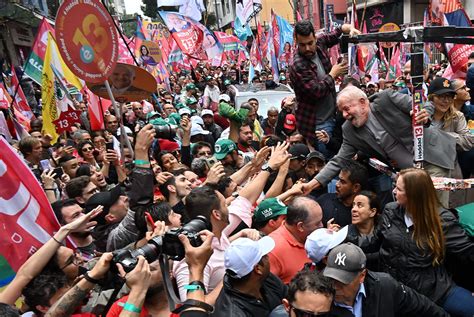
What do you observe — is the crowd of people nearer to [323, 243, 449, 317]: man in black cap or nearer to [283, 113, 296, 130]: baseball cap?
[323, 243, 449, 317]: man in black cap

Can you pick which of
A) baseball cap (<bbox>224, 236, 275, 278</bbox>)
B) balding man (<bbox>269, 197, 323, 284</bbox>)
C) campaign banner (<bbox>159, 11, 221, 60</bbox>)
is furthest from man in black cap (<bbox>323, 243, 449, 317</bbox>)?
campaign banner (<bbox>159, 11, 221, 60</bbox>)

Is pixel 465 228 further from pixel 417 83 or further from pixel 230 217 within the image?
pixel 230 217

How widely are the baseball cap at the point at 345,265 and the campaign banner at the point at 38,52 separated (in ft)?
25.1

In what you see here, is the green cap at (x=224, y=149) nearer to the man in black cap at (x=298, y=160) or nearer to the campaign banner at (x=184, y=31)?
the man in black cap at (x=298, y=160)

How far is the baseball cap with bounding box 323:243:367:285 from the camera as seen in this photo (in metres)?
2.54

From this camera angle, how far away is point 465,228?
289 cm

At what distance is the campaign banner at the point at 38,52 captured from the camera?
8629mm

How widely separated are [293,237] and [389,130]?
1.16 metres

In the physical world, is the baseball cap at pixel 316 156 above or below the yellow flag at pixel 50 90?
below

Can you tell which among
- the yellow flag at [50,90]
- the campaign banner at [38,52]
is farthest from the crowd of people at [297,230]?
the campaign banner at [38,52]

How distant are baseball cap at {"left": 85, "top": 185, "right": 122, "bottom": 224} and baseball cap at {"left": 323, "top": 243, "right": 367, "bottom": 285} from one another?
91.3 inches

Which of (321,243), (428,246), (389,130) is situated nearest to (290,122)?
(389,130)

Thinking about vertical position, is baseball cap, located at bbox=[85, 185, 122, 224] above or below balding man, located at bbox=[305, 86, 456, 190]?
below

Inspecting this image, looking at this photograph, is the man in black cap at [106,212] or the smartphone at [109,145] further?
the smartphone at [109,145]
